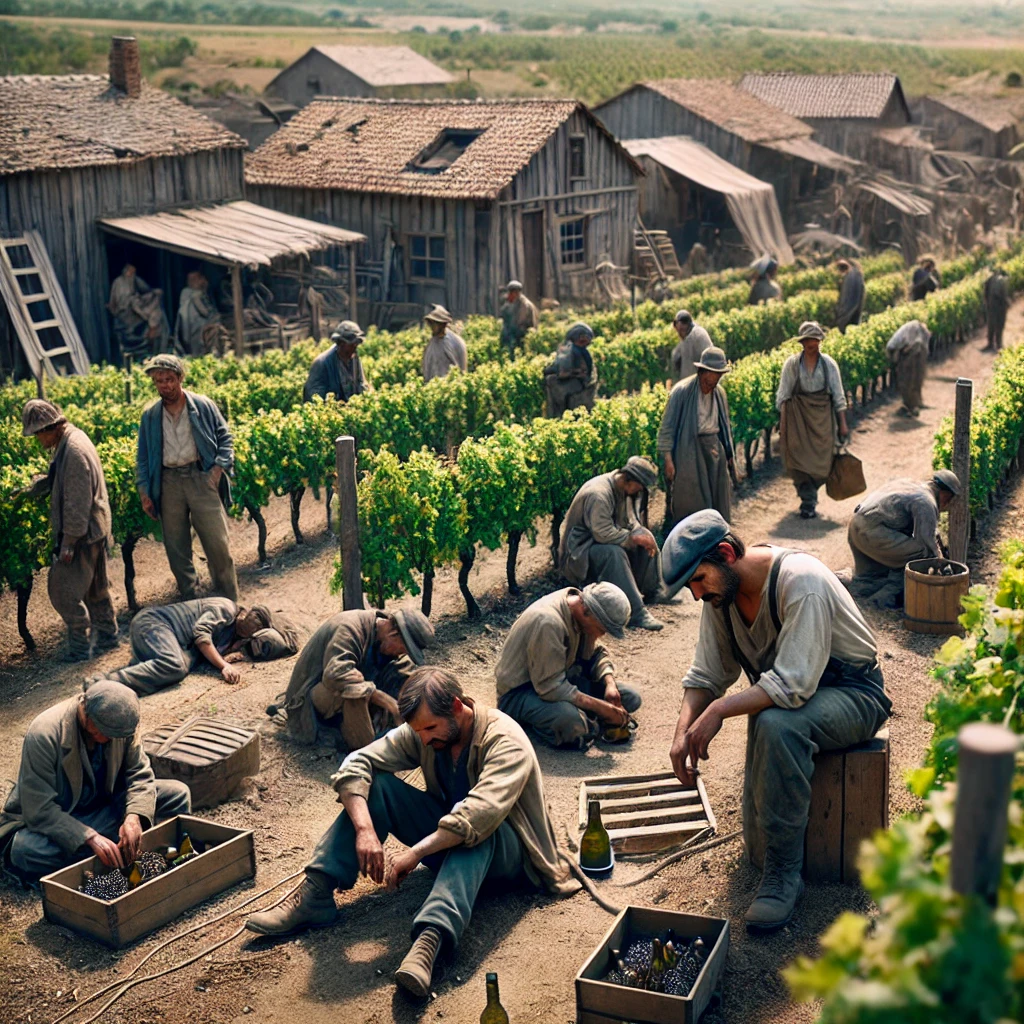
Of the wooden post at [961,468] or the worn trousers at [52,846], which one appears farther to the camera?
the wooden post at [961,468]

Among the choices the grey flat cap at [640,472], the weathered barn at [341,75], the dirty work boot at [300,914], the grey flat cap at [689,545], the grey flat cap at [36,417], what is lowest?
the dirty work boot at [300,914]

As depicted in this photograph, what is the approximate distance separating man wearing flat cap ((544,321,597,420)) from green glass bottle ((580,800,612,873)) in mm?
8896

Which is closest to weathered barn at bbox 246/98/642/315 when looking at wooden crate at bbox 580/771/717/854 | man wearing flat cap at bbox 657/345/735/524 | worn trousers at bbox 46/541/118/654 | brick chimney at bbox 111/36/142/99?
brick chimney at bbox 111/36/142/99

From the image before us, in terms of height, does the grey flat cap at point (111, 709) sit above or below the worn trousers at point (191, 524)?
above

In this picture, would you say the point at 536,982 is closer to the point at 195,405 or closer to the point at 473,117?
the point at 195,405

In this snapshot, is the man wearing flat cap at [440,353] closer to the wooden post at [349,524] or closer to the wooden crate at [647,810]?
the wooden post at [349,524]

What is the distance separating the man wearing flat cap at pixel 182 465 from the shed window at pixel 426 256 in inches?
640

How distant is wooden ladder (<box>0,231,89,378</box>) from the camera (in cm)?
1927

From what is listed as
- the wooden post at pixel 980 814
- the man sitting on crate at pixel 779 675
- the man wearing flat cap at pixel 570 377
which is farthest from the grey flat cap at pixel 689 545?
the man wearing flat cap at pixel 570 377

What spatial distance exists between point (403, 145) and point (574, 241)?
4155 millimetres

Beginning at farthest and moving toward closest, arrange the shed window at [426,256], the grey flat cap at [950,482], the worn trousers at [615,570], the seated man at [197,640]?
the shed window at [426,256] → the grey flat cap at [950,482] → the worn trousers at [615,570] → the seated man at [197,640]

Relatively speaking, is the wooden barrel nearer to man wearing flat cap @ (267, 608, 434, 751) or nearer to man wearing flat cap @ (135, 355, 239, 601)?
man wearing flat cap @ (267, 608, 434, 751)

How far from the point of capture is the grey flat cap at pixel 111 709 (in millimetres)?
6422

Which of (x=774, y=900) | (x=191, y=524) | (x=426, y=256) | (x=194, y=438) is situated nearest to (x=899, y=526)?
(x=774, y=900)
